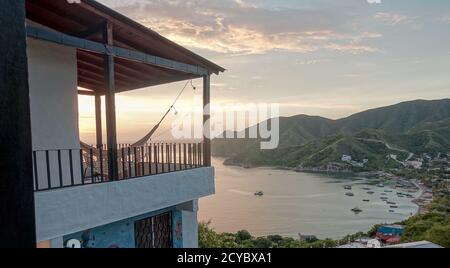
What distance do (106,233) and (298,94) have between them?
25711 mm

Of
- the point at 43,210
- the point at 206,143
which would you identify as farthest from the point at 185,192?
the point at 43,210

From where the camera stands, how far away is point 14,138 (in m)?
1.03

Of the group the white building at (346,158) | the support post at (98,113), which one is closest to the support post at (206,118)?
the support post at (98,113)

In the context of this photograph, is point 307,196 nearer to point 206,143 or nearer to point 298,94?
point 298,94

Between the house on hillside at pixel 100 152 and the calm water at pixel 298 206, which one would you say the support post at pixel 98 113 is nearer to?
the house on hillside at pixel 100 152

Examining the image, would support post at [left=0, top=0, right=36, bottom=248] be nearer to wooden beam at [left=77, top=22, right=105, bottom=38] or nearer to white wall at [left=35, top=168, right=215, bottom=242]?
white wall at [left=35, top=168, right=215, bottom=242]

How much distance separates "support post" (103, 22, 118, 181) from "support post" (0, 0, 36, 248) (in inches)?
95.9

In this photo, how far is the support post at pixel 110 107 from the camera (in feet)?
11.3

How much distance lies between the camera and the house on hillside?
3166 mm

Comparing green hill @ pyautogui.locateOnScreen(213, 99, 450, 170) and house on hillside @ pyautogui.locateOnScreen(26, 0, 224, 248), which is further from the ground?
house on hillside @ pyautogui.locateOnScreen(26, 0, 224, 248)

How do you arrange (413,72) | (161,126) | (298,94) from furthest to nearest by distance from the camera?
(298,94)
(413,72)
(161,126)

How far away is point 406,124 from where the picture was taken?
262ft

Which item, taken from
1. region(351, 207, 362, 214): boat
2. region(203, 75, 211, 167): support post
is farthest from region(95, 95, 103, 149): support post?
region(351, 207, 362, 214): boat
